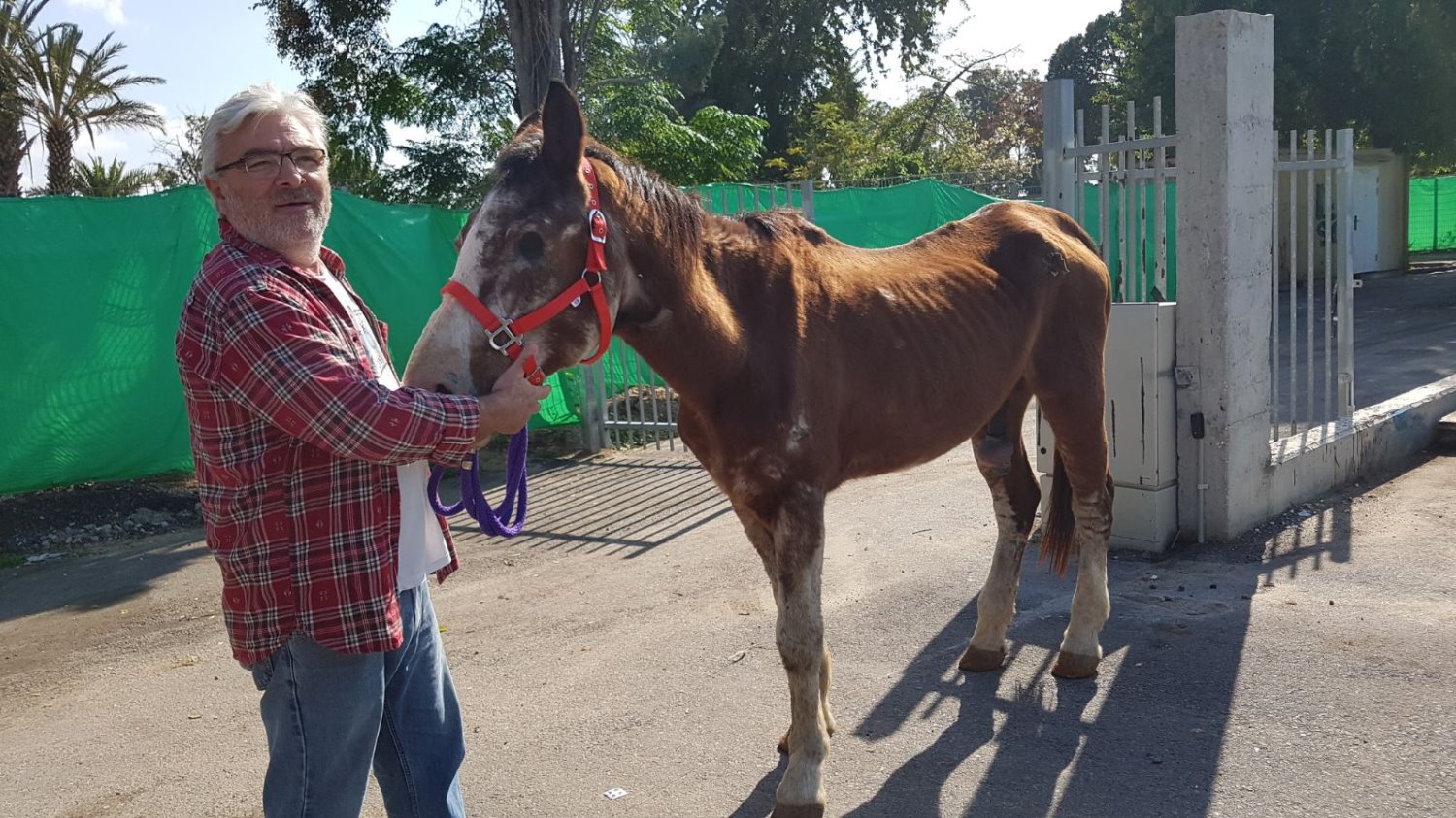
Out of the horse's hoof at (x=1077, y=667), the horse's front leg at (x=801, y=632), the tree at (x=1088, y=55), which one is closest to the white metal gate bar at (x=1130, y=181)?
the horse's hoof at (x=1077, y=667)

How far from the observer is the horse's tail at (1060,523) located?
4.74 meters

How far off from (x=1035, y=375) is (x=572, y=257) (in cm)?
240

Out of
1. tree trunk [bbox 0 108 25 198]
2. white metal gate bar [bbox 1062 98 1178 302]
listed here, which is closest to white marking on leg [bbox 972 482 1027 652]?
white metal gate bar [bbox 1062 98 1178 302]

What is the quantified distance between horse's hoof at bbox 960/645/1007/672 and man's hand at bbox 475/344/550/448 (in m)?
2.66

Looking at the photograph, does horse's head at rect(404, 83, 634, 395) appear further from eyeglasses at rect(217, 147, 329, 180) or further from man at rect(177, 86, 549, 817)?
eyeglasses at rect(217, 147, 329, 180)

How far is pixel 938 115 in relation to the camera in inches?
1254

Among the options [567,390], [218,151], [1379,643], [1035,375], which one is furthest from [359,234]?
A: [1379,643]

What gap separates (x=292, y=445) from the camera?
6.64ft

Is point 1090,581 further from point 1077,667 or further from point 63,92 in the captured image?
point 63,92

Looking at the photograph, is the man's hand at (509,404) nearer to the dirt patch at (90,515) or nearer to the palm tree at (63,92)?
the dirt patch at (90,515)

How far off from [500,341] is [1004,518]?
111 inches

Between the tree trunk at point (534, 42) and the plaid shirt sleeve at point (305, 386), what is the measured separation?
24.8 ft

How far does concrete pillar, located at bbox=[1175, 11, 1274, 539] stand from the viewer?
18.0 feet

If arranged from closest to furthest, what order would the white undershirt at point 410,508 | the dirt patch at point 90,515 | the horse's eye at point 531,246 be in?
1. the white undershirt at point 410,508
2. the horse's eye at point 531,246
3. the dirt patch at point 90,515
